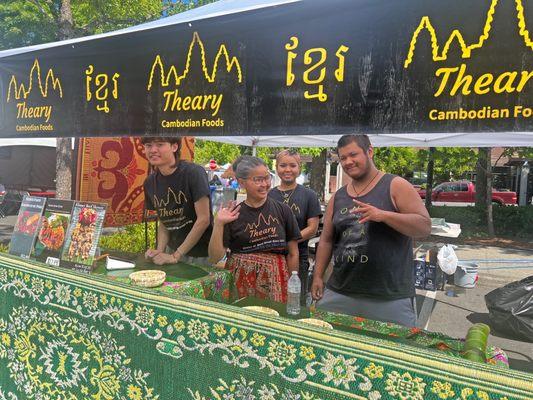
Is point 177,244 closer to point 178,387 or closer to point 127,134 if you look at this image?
point 127,134

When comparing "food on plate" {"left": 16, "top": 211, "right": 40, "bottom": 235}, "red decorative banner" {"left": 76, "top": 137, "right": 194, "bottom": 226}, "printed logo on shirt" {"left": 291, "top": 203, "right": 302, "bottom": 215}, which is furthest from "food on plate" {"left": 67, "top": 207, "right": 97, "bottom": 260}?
"red decorative banner" {"left": 76, "top": 137, "right": 194, "bottom": 226}

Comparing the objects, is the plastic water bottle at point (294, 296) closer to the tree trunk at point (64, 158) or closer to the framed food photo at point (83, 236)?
the framed food photo at point (83, 236)

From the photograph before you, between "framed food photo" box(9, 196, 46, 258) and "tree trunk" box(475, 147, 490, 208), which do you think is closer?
"framed food photo" box(9, 196, 46, 258)

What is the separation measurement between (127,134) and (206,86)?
0.61m

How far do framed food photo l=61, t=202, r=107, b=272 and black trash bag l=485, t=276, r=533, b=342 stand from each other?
440cm

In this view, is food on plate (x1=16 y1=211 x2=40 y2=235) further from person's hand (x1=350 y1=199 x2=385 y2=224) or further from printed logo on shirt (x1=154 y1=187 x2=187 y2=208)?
person's hand (x1=350 y1=199 x2=385 y2=224)

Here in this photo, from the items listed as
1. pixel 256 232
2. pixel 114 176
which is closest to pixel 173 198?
pixel 256 232

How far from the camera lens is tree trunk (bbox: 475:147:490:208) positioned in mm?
12248

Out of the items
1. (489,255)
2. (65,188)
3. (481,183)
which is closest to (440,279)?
(489,255)

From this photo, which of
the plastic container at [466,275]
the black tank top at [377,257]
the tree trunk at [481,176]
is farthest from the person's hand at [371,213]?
the tree trunk at [481,176]

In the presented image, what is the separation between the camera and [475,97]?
138cm

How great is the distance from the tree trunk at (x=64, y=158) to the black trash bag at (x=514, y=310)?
7.05 meters

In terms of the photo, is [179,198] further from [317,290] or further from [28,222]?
[317,290]

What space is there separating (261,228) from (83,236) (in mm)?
1054
